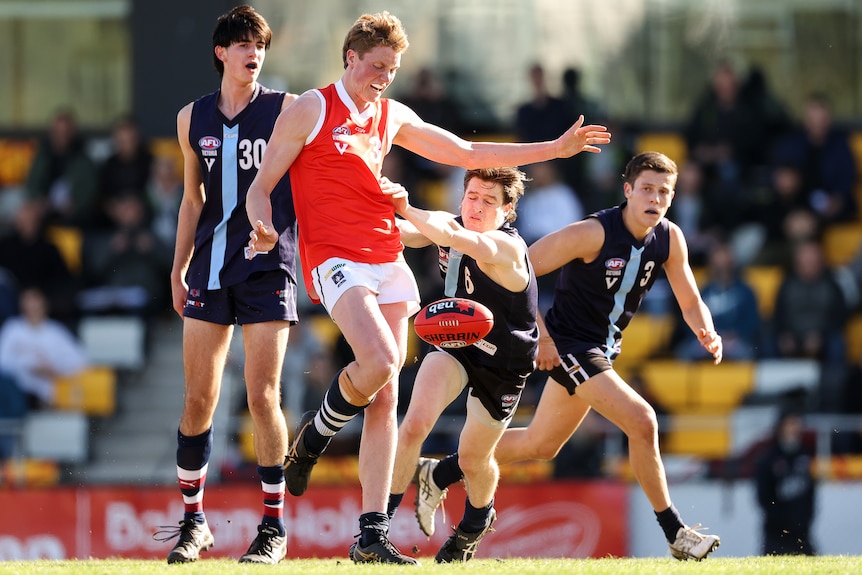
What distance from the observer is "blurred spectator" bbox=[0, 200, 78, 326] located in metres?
14.6

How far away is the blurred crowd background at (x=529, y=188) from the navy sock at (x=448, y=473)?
4549 millimetres

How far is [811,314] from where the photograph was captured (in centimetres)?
1389

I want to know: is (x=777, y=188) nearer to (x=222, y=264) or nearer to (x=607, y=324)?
(x=607, y=324)

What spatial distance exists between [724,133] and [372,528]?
32.0 feet

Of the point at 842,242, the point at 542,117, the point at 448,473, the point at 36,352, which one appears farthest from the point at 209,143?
the point at 842,242

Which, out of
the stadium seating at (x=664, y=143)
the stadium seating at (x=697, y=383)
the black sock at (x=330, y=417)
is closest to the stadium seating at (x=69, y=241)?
the stadium seating at (x=697, y=383)

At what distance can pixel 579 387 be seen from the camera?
25.1 feet

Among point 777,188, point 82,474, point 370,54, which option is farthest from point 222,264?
point 777,188

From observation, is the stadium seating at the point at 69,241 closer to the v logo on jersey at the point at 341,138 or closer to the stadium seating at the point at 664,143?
the stadium seating at the point at 664,143

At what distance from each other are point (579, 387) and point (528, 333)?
2.04 feet

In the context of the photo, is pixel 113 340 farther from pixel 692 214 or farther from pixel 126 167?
pixel 692 214

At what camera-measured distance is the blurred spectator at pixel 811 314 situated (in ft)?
45.4

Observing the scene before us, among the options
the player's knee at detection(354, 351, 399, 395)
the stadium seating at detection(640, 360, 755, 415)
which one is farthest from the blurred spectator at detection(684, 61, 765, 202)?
the player's knee at detection(354, 351, 399, 395)

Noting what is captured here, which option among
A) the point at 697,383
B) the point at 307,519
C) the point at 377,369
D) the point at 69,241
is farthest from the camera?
the point at 69,241
